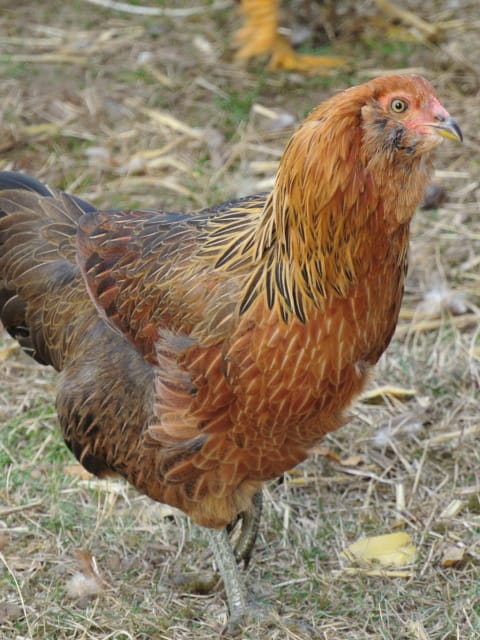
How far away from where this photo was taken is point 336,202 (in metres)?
2.88

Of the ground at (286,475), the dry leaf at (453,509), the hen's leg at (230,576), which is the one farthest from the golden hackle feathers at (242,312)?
the dry leaf at (453,509)

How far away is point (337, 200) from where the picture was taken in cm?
288

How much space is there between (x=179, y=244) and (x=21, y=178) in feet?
3.38

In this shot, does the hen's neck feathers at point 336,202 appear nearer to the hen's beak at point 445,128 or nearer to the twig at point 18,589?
the hen's beak at point 445,128

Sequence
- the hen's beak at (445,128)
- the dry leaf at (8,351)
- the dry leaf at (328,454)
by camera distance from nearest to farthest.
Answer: the hen's beak at (445,128) < the dry leaf at (328,454) < the dry leaf at (8,351)

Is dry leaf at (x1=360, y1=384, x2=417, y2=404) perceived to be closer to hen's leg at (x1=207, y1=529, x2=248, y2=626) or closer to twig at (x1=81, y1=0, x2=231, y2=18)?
hen's leg at (x1=207, y1=529, x2=248, y2=626)

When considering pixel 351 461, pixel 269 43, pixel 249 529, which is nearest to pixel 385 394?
pixel 351 461

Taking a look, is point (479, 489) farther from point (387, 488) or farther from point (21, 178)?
point (21, 178)

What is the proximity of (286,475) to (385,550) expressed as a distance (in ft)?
1.94

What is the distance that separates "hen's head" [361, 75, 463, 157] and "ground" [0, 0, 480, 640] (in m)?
1.61

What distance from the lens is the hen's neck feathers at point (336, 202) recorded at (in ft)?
9.27

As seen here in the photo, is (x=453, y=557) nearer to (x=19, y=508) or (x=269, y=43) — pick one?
(x=19, y=508)

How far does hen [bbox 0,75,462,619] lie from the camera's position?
112 inches

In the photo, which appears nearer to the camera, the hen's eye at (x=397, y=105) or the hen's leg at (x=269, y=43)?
the hen's eye at (x=397, y=105)
